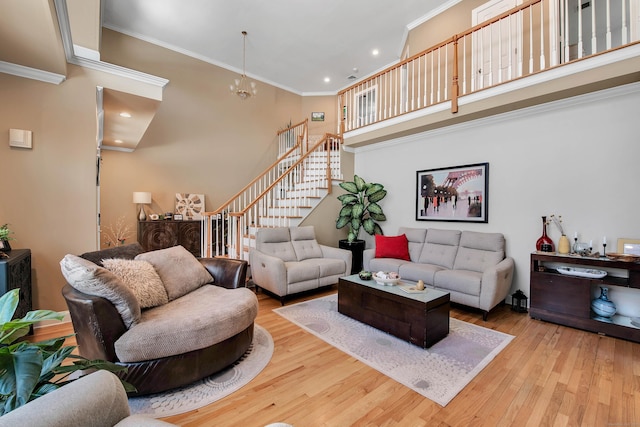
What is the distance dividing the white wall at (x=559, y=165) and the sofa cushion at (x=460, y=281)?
2.99ft

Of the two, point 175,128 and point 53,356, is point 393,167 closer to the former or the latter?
point 175,128

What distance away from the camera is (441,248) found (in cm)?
428

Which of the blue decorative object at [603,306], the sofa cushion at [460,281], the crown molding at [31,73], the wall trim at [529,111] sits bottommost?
the blue decorative object at [603,306]

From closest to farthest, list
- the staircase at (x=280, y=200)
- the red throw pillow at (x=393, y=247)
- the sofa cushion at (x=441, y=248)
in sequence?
the sofa cushion at (x=441, y=248)
the red throw pillow at (x=393, y=247)
the staircase at (x=280, y=200)

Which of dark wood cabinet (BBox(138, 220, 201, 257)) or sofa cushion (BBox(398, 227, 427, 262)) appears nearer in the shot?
sofa cushion (BBox(398, 227, 427, 262))

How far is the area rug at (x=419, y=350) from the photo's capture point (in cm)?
207

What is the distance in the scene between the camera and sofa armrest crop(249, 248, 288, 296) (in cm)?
363

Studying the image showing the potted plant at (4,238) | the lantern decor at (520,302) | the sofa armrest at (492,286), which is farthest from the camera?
the lantern decor at (520,302)

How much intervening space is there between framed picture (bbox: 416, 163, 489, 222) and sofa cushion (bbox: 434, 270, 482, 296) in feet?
3.47

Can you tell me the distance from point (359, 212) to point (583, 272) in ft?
10.6

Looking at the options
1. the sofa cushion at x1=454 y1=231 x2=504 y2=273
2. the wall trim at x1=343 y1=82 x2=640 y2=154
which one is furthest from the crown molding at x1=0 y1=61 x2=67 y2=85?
the sofa cushion at x1=454 y1=231 x2=504 y2=273

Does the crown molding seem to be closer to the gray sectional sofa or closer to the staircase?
the staircase

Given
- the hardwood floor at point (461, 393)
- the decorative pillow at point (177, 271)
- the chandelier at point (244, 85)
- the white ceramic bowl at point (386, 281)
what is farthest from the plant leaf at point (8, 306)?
the chandelier at point (244, 85)

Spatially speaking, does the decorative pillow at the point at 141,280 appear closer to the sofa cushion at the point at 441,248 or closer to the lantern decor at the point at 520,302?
the sofa cushion at the point at 441,248
